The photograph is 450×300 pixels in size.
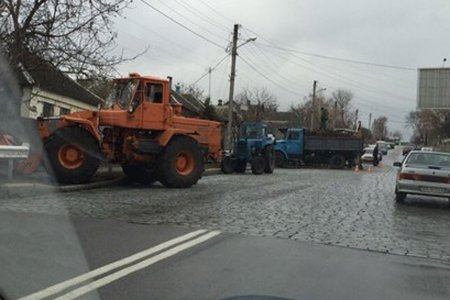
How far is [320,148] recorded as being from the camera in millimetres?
40250

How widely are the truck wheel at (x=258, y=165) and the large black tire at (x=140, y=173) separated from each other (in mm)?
10552

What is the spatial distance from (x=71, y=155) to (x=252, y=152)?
14412 mm

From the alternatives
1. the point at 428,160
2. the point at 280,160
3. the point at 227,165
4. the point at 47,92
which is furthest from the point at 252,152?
the point at 428,160

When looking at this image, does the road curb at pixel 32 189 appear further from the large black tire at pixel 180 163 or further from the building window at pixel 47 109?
the building window at pixel 47 109

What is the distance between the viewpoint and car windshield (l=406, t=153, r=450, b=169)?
1659 cm

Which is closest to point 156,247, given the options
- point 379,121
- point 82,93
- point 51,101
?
point 51,101

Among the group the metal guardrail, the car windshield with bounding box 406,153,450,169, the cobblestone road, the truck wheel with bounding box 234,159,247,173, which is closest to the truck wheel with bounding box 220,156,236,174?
the truck wheel with bounding box 234,159,247,173

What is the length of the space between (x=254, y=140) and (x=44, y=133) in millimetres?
15187

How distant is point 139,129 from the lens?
18.5m

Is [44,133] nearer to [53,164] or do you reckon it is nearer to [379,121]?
[53,164]

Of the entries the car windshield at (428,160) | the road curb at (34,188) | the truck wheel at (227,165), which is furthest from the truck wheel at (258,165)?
Answer: the car windshield at (428,160)

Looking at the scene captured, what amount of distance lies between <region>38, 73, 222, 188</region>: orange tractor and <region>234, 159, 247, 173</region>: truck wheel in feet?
34.5

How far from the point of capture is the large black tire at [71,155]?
16.8 metres

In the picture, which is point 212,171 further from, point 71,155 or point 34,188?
point 34,188
